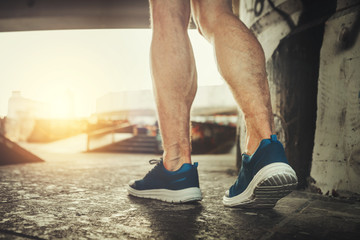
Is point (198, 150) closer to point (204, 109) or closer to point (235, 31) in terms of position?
point (235, 31)

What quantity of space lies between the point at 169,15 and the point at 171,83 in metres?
0.27

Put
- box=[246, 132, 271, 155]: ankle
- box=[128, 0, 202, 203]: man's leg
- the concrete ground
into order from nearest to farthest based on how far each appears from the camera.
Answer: the concrete ground < box=[246, 132, 271, 155]: ankle < box=[128, 0, 202, 203]: man's leg

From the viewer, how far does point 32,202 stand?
905 mm

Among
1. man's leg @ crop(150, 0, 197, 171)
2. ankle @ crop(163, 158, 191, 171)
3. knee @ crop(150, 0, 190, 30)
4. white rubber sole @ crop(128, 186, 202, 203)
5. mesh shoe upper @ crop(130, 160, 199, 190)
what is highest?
knee @ crop(150, 0, 190, 30)

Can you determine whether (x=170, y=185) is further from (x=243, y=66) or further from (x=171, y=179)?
(x=243, y=66)

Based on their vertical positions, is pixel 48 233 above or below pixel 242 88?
below

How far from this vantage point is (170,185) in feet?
3.18

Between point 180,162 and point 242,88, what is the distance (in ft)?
1.22

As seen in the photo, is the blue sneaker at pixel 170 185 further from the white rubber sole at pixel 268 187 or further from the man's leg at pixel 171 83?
the white rubber sole at pixel 268 187

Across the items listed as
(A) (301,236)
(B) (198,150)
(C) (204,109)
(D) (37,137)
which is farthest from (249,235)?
(C) (204,109)

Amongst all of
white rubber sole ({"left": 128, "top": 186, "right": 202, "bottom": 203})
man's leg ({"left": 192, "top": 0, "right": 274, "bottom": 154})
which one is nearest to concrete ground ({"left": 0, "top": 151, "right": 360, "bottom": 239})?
white rubber sole ({"left": 128, "top": 186, "right": 202, "bottom": 203})

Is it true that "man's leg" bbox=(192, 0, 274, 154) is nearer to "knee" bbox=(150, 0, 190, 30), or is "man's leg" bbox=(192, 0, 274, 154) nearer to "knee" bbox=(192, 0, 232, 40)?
"knee" bbox=(192, 0, 232, 40)

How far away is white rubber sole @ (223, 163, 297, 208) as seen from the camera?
2.52 ft

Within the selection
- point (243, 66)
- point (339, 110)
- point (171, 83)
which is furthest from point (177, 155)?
point (339, 110)
